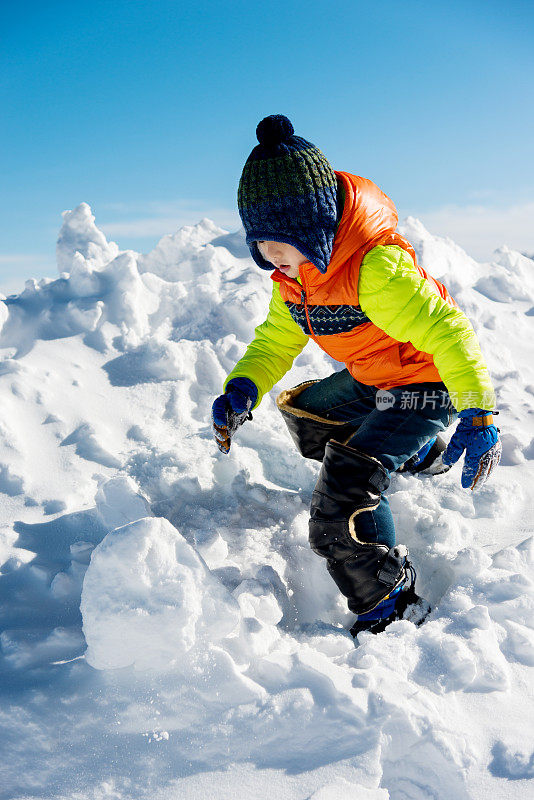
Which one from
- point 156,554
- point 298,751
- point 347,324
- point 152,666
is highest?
point 347,324

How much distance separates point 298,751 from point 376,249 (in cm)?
129

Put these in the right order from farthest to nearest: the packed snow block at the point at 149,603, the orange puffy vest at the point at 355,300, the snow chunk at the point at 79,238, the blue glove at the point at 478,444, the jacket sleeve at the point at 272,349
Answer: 1. the snow chunk at the point at 79,238
2. the jacket sleeve at the point at 272,349
3. the orange puffy vest at the point at 355,300
4. the blue glove at the point at 478,444
5. the packed snow block at the point at 149,603

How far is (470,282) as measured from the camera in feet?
18.1

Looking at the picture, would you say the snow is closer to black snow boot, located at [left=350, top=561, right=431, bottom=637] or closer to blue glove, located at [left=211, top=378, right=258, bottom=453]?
black snow boot, located at [left=350, top=561, right=431, bottom=637]

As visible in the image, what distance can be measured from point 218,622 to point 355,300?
38.8 inches

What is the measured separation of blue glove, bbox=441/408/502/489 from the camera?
143 cm

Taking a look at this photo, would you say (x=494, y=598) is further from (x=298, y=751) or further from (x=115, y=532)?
(x=115, y=532)

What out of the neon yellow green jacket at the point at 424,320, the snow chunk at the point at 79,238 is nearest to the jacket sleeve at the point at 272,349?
the neon yellow green jacket at the point at 424,320

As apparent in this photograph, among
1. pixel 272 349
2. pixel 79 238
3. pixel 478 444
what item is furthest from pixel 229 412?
pixel 79 238

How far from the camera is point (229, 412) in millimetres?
1985

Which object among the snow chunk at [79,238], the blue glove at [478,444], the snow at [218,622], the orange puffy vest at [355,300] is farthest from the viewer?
the snow chunk at [79,238]

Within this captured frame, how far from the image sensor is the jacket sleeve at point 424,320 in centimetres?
145

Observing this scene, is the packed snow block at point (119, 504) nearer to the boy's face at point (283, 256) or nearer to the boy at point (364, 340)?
the boy at point (364, 340)

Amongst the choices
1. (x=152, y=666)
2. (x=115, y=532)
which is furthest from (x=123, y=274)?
(x=152, y=666)
